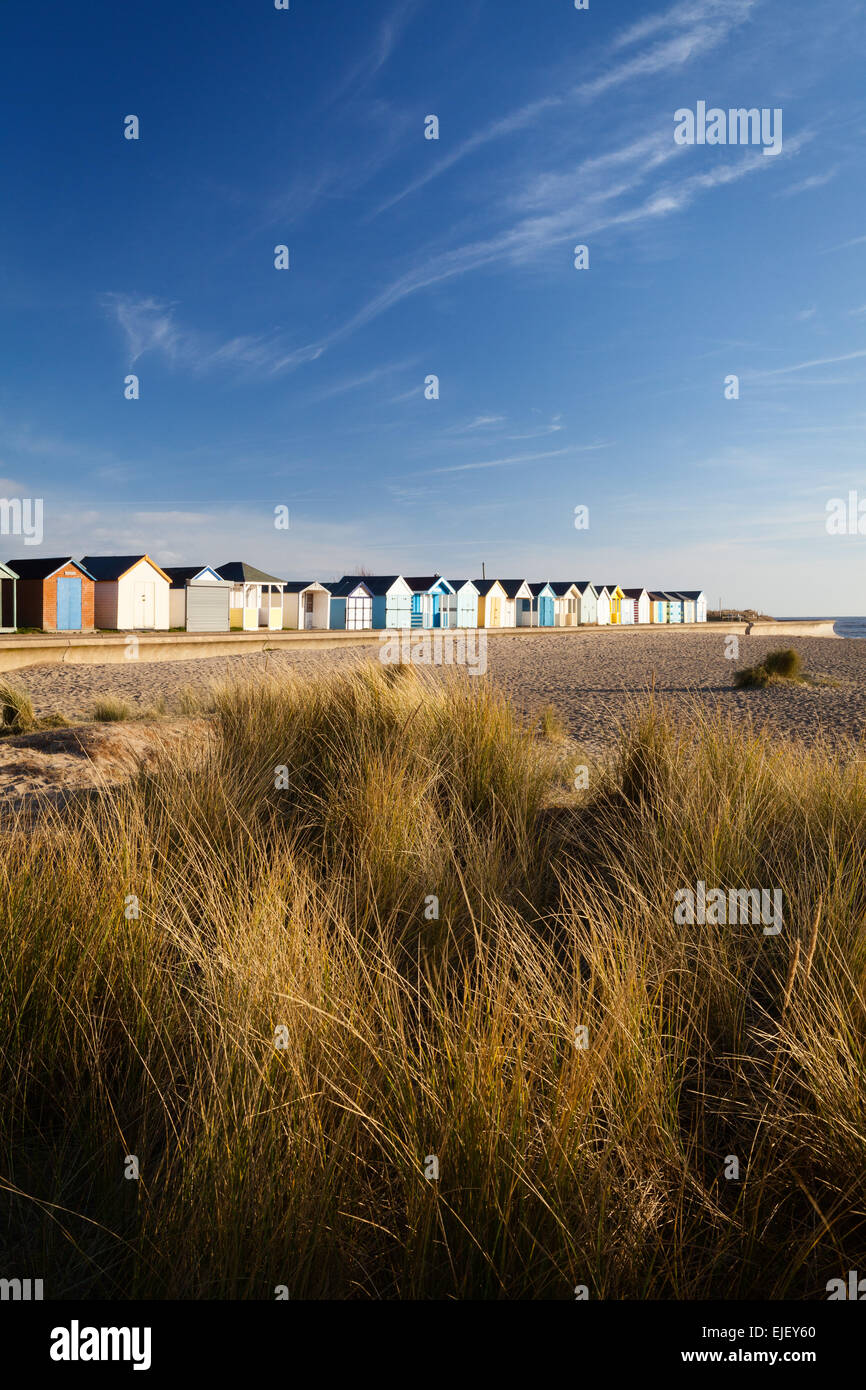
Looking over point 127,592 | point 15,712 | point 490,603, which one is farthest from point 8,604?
point 490,603

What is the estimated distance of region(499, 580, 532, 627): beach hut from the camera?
55.9 m

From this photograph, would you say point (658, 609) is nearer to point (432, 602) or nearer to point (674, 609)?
point (674, 609)

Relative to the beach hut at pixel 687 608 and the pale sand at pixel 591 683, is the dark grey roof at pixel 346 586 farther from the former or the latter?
the beach hut at pixel 687 608

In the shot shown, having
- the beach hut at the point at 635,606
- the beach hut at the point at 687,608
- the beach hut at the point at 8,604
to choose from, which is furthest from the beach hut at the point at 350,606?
the beach hut at the point at 687,608

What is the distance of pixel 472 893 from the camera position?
330cm

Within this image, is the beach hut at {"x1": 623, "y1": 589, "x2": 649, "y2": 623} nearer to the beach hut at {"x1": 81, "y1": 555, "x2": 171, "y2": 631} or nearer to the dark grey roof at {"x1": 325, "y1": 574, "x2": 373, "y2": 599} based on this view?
the dark grey roof at {"x1": 325, "y1": 574, "x2": 373, "y2": 599}

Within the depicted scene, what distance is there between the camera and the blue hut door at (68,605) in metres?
31.3

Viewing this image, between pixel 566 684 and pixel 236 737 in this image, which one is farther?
pixel 566 684

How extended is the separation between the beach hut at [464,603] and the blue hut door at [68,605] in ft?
75.5

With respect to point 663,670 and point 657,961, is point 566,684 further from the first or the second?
point 657,961

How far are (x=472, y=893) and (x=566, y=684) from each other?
1230cm

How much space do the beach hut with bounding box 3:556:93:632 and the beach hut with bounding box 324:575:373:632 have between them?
48.9ft
